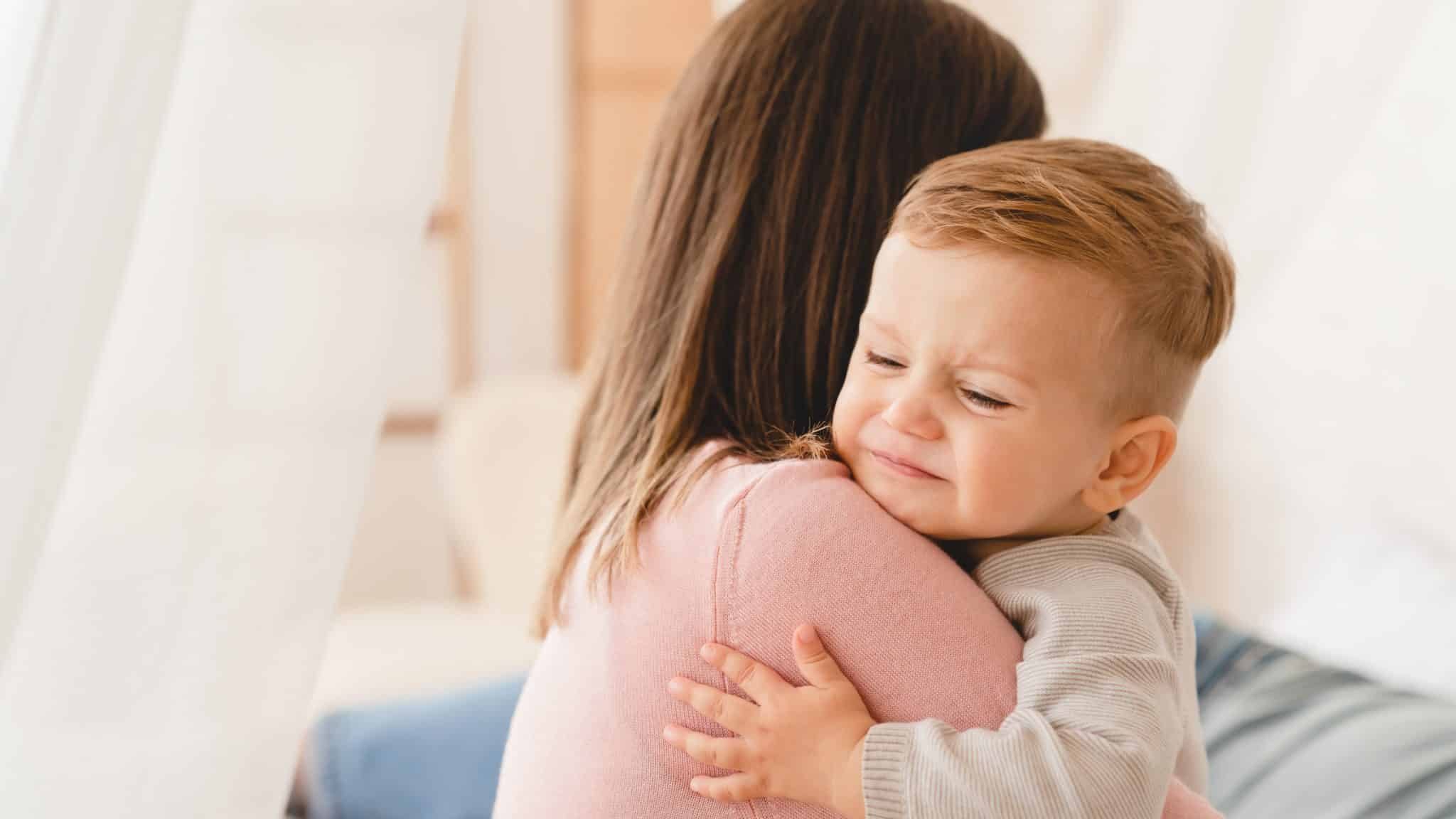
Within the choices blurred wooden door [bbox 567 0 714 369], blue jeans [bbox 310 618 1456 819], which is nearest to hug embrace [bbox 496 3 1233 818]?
blue jeans [bbox 310 618 1456 819]

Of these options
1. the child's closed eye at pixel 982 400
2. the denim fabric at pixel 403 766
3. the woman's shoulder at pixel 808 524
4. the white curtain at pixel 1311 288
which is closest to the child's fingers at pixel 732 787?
the woman's shoulder at pixel 808 524

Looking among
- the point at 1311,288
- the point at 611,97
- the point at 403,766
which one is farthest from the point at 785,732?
the point at 611,97

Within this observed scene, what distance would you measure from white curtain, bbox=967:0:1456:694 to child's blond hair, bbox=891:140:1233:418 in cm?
59

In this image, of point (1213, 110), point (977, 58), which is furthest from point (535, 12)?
point (977, 58)

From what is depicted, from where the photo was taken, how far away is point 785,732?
26.4 inches

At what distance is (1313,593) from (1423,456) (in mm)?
212

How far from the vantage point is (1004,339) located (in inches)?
27.0

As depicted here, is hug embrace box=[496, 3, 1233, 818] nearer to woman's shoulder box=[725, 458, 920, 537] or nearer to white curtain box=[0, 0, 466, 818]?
woman's shoulder box=[725, 458, 920, 537]

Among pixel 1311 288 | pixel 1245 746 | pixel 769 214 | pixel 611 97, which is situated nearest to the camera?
pixel 769 214

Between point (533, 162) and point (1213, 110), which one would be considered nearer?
point (1213, 110)

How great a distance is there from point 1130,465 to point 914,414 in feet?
0.46

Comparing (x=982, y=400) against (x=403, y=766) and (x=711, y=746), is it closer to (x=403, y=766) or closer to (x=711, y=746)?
(x=711, y=746)

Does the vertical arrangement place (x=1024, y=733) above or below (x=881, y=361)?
below

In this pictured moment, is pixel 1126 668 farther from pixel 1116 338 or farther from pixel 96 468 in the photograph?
pixel 96 468
